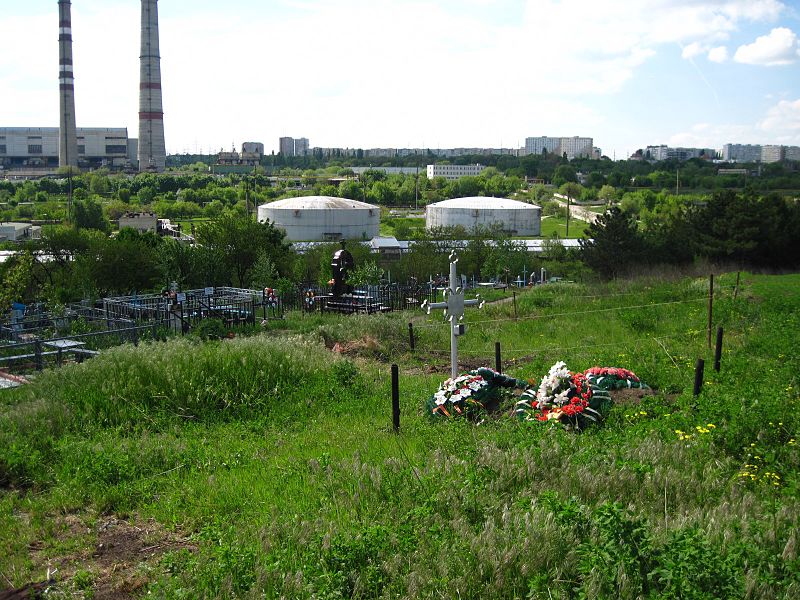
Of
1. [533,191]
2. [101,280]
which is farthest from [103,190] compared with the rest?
[101,280]

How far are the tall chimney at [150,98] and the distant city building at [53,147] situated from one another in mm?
21857

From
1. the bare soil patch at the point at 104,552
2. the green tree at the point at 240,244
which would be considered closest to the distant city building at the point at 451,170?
the green tree at the point at 240,244

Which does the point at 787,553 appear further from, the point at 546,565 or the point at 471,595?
the point at 471,595

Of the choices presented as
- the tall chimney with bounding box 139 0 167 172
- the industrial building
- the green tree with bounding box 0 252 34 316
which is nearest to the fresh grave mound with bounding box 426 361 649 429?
the green tree with bounding box 0 252 34 316

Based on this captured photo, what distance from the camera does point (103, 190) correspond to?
4331 inches

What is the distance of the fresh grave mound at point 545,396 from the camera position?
8391mm

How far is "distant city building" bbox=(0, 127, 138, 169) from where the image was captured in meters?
152

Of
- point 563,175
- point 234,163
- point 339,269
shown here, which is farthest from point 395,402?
point 234,163

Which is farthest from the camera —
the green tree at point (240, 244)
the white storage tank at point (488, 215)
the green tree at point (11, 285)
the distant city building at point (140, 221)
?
the white storage tank at point (488, 215)

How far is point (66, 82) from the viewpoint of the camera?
114812 millimetres

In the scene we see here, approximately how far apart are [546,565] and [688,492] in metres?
1.97

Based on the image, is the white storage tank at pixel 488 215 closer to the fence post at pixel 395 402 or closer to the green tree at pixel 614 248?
the green tree at pixel 614 248

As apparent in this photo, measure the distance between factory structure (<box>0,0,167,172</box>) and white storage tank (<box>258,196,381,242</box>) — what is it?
67.0 meters

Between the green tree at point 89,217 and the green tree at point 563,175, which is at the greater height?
the green tree at point 563,175
